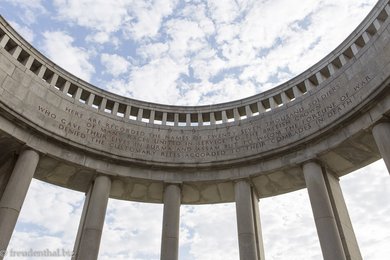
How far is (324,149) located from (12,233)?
24759 millimetres

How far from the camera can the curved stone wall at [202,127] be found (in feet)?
88.2

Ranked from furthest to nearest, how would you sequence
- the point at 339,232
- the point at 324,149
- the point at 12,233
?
the point at 324,149
the point at 339,232
the point at 12,233

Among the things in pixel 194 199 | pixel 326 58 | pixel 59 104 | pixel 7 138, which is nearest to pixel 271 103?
pixel 326 58

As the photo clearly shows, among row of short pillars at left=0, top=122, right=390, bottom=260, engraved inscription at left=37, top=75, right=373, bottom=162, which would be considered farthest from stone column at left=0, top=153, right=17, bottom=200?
engraved inscription at left=37, top=75, right=373, bottom=162

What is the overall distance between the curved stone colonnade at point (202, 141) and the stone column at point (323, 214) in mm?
83

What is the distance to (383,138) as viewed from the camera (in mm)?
24281

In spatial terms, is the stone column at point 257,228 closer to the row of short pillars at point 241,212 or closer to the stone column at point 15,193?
the row of short pillars at point 241,212

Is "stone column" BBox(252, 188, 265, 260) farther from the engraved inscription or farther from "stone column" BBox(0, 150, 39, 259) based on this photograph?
"stone column" BBox(0, 150, 39, 259)

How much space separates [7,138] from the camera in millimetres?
26297

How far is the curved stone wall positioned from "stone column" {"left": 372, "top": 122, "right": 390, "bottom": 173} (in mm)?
619

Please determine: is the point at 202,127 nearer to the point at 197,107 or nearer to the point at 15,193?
the point at 197,107

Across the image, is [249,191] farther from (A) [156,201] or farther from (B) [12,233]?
(B) [12,233]

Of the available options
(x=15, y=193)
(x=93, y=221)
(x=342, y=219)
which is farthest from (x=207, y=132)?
(x=15, y=193)

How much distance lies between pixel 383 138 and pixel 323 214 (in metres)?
7.16
